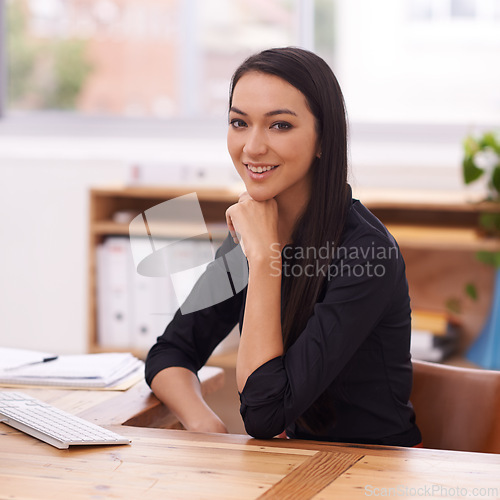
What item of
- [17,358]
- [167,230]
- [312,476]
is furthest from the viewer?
[167,230]

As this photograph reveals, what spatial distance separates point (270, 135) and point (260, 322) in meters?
0.35

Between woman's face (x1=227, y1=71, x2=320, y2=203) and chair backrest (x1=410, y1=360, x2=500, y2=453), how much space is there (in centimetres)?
47

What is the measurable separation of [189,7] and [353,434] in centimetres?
280

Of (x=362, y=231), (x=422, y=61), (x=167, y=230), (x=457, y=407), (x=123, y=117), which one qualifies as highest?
(x=422, y=61)

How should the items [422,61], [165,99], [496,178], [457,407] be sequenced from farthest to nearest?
[165,99] < [422,61] < [496,178] < [457,407]

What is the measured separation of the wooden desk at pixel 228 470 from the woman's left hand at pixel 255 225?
1.11 feet

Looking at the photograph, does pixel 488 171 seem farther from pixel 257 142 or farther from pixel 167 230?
pixel 257 142

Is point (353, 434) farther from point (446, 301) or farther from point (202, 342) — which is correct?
point (446, 301)

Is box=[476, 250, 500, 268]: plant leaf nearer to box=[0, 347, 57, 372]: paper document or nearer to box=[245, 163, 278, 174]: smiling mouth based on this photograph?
box=[245, 163, 278, 174]: smiling mouth

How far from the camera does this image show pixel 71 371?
1566 mm

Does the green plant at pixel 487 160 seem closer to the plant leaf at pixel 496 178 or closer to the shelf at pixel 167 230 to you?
the plant leaf at pixel 496 178

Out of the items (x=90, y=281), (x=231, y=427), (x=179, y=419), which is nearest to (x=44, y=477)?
(x=179, y=419)

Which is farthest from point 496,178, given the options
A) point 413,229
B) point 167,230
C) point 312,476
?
point 312,476

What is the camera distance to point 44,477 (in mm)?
1041
